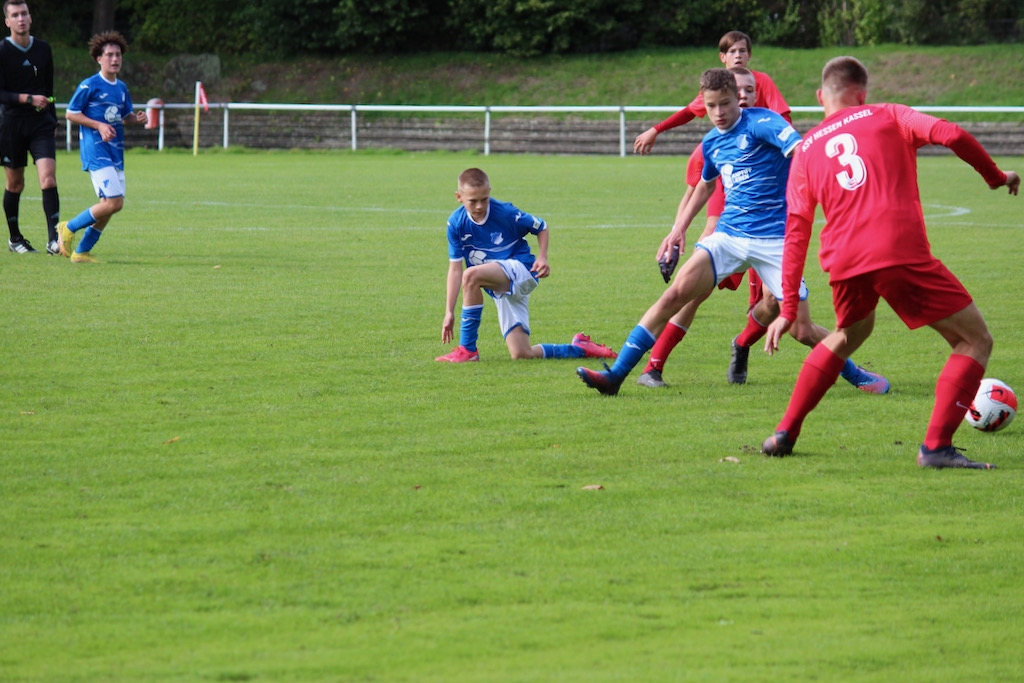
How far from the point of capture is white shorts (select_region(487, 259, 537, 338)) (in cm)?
860

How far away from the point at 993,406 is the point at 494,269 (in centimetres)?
326

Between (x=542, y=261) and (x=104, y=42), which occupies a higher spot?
(x=104, y=42)

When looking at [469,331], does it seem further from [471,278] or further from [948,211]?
[948,211]

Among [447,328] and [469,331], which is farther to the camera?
[469,331]

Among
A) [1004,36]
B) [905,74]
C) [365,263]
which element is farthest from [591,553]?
[1004,36]

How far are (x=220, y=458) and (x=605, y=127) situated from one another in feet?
106

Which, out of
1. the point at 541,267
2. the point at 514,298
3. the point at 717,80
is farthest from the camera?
the point at 514,298

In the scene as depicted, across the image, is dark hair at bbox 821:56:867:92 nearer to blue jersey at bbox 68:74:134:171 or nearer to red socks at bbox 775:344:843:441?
red socks at bbox 775:344:843:441

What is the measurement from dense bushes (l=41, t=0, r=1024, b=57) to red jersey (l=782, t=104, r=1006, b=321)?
39.0 metres

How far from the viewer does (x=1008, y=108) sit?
34500 mm

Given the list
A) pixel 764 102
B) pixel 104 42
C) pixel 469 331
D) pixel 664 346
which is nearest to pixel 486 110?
pixel 104 42

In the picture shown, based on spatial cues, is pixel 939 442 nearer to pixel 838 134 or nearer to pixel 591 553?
pixel 838 134

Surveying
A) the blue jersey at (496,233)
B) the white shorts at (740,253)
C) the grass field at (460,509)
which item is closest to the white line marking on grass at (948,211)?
the grass field at (460,509)

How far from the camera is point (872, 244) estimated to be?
5586mm
